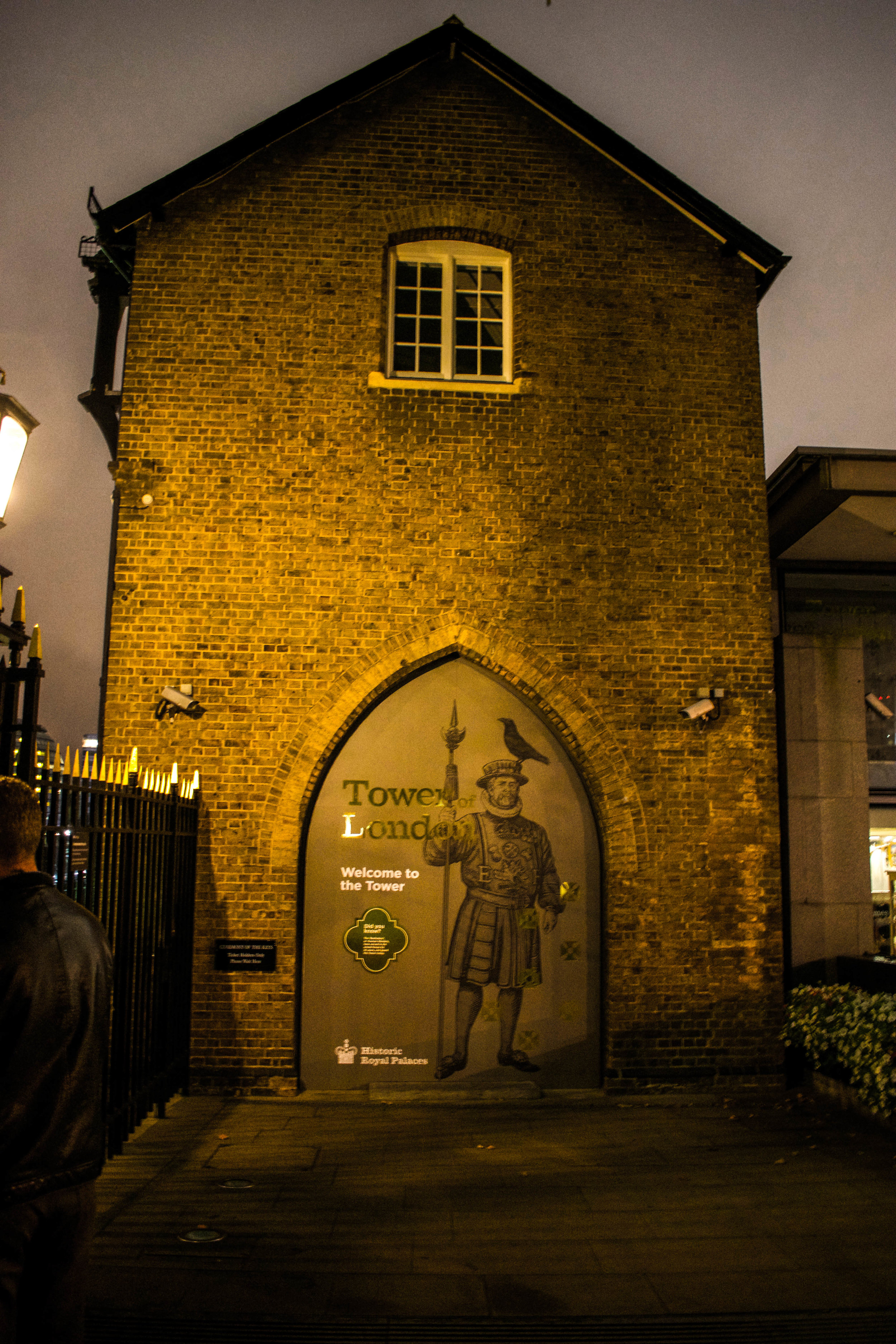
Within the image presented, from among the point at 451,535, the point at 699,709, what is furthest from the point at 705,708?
the point at 451,535

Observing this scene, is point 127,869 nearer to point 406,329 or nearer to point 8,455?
point 8,455

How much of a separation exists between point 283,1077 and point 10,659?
500cm

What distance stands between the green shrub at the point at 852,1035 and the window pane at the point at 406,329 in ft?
23.0

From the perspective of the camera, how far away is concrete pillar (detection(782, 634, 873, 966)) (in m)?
9.23

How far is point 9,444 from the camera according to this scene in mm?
4297

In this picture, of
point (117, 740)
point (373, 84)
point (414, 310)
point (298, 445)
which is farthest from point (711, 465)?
point (117, 740)

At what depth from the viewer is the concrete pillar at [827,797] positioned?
923 cm

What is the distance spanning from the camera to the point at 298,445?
8.70 metres

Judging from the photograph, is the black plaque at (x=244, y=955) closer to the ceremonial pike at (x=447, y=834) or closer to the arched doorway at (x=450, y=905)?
the arched doorway at (x=450, y=905)

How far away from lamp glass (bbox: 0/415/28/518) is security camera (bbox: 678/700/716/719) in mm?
6005

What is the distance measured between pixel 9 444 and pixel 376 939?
216 inches

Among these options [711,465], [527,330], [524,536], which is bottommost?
[524,536]

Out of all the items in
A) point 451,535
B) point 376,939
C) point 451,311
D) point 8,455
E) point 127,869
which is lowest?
point 376,939

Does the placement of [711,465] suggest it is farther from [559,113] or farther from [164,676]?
[164,676]
